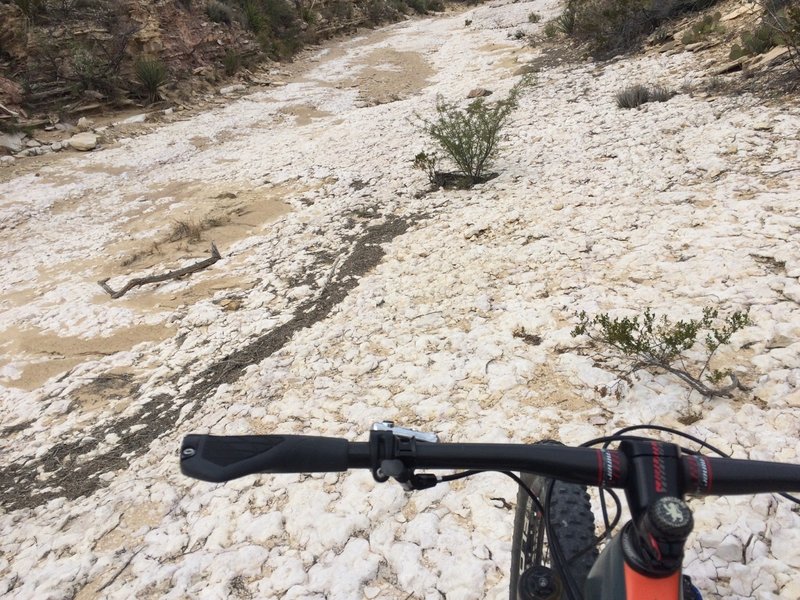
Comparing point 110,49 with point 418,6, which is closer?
point 110,49

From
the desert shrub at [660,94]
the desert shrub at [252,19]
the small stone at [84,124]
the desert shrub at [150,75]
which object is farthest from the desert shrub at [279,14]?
the desert shrub at [660,94]

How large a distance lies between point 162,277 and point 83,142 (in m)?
8.67

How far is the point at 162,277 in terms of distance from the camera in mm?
6145

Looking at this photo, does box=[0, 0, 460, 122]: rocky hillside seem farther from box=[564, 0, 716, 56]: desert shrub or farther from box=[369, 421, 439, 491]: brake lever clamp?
box=[369, 421, 439, 491]: brake lever clamp

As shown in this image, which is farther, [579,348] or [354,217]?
[354,217]

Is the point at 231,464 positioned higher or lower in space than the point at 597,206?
higher

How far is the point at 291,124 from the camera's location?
12.9 meters

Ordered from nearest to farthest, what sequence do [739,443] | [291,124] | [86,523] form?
[739,443] → [86,523] → [291,124]

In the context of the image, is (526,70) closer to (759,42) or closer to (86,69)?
(759,42)

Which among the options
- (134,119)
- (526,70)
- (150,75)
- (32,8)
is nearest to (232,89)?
(150,75)

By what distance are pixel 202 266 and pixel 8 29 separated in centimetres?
1365

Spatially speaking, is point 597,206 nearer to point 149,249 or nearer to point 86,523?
point 86,523

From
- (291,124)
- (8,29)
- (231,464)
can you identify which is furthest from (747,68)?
(8,29)

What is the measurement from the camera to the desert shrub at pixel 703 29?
29.0 ft
